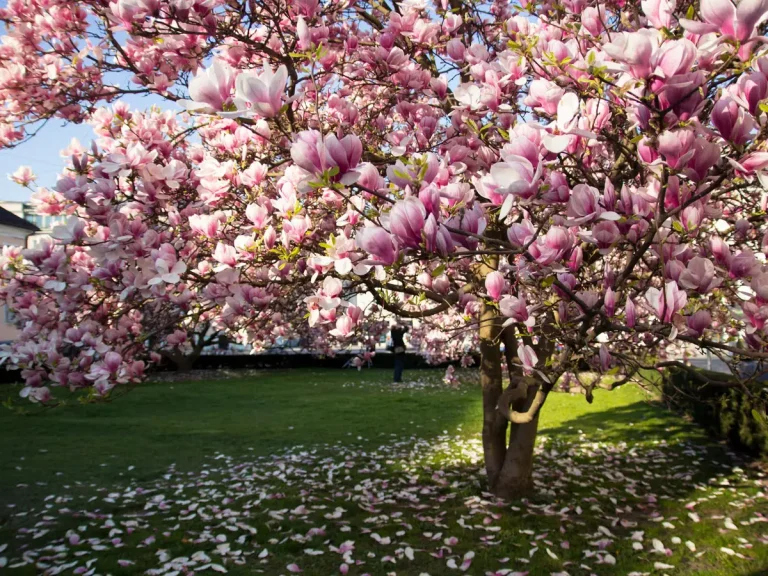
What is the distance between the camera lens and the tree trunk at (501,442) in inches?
235

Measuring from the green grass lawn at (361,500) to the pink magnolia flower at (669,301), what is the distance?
3.14 metres

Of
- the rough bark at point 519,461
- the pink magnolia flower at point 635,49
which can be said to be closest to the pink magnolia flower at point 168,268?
the pink magnolia flower at point 635,49

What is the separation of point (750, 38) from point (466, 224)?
901 millimetres

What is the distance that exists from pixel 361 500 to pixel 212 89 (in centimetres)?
511

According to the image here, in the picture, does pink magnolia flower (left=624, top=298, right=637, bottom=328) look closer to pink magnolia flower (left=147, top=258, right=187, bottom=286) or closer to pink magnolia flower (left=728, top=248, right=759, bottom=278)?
pink magnolia flower (left=728, top=248, right=759, bottom=278)

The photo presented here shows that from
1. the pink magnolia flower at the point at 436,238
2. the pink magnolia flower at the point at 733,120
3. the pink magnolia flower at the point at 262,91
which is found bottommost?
the pink magnolia flower at the point at 436,238

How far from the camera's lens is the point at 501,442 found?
6.37m

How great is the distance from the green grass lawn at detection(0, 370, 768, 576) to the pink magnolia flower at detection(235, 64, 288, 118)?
3.74 metres

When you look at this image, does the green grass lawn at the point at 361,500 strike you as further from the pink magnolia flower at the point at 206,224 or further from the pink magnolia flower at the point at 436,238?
the pink magnolia flower at the point at 436,238

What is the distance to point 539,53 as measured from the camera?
293 cm

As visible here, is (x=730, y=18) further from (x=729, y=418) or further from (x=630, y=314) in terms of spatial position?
(x=729, y=418)

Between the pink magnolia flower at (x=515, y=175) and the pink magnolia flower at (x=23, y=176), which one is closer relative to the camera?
the pink magnolia flower at (x=515, y=175)

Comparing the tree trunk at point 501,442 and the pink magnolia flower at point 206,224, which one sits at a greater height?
the pink magnolia flower at point 206,224

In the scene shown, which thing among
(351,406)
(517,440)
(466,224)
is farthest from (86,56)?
(351,406)
